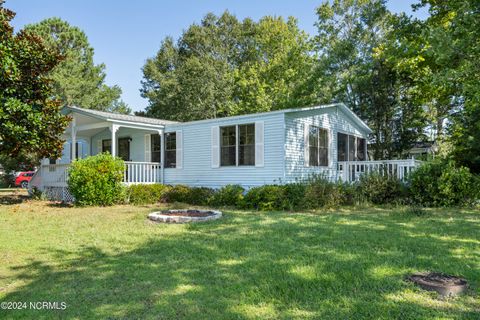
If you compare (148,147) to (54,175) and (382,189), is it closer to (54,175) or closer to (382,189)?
(54,175)

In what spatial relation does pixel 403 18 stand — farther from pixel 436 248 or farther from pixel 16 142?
pixel 16 142

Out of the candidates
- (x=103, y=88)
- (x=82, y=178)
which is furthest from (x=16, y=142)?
(x=103, y=88)

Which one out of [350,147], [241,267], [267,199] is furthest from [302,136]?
[241,267]

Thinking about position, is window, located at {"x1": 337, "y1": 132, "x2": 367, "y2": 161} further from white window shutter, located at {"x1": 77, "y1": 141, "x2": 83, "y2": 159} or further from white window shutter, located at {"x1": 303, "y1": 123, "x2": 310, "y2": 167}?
white window shutter, located at {"x1": 77, "y1": 141, "x2": 83, "y2": 159}

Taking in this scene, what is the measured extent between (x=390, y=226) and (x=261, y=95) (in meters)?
21.5

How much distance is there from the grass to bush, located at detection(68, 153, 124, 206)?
3.59 metres

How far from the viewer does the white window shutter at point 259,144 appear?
12.3 m

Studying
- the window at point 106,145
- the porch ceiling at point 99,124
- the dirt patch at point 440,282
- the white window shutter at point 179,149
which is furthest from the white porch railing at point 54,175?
the dirt patch at point 440,282

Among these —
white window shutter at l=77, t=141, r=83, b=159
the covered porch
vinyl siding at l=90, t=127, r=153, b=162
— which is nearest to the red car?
the covered porch

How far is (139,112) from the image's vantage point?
35812 mm

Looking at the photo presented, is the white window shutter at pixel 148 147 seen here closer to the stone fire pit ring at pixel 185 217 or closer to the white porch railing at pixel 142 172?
the white porch railing at pixel 142 172

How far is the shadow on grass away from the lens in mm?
3092

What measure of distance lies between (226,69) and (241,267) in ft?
93.5

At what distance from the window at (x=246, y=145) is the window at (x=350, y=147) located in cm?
451
